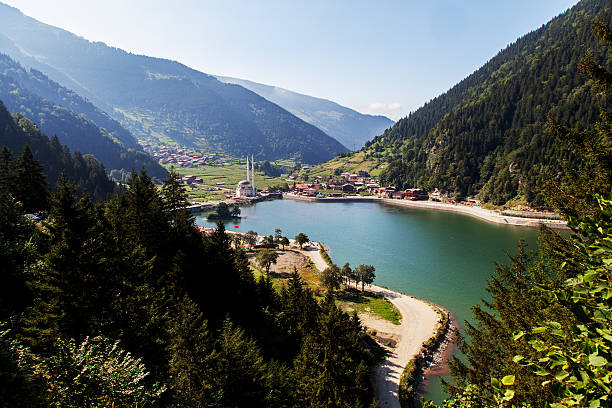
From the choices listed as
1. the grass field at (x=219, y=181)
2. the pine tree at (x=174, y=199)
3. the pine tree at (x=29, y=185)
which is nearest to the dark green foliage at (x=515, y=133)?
the grass field at (x=219, y=181)

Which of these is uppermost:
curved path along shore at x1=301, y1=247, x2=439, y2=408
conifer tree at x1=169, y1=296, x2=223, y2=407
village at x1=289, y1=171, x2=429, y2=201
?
conifer tree at x1=169, y1=296, x2=223, y2=407

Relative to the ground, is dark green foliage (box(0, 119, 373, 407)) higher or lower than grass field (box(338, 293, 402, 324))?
higher

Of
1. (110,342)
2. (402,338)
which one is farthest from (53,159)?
(402,338)

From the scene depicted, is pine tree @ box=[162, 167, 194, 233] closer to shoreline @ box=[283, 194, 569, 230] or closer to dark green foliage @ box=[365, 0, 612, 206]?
shoreline @ box=[283, 194, 569, 230]

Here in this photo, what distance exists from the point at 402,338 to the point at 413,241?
4206cm

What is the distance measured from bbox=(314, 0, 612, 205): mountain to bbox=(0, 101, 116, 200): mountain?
110667mm

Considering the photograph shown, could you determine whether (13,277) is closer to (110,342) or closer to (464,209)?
(110,342)

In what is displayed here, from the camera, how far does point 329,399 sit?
14469 millimetres

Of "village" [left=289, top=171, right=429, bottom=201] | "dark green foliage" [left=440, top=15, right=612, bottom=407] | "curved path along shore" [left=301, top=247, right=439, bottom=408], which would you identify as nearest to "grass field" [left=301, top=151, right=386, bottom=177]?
"village" [left=289, top=171, right=429, bottom=201]

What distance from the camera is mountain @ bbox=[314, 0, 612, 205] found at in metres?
95.4

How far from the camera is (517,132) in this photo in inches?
4710

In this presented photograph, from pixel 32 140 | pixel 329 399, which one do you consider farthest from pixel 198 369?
pixel 32 140

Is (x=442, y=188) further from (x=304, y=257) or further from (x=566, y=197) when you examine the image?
(x=566, y=197)

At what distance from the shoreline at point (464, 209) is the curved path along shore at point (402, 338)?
27.3m
